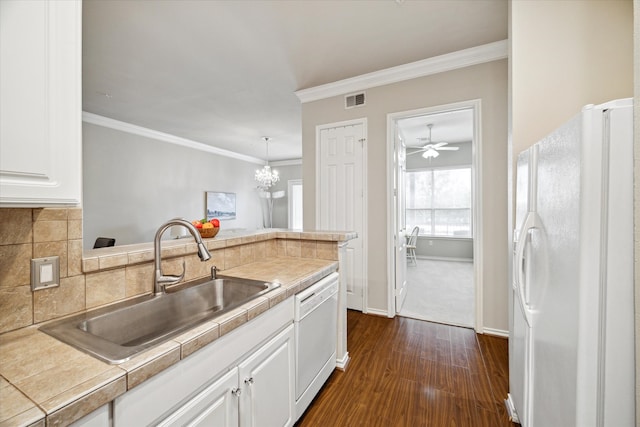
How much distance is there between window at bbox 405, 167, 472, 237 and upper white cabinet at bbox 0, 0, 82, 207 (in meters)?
7.01

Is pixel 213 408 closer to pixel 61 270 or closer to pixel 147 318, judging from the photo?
pixel 147 318

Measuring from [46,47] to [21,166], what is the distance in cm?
37

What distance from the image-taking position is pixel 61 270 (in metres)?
1.04

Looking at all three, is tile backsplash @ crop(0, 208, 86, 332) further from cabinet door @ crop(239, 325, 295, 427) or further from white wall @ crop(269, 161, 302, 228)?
white wall @ crop(269, 161, 302, 228)

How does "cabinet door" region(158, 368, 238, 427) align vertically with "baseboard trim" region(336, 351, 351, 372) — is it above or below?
above

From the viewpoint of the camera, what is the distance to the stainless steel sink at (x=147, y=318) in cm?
84

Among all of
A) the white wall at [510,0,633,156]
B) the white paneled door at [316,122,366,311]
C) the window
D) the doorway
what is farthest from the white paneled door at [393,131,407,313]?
the window

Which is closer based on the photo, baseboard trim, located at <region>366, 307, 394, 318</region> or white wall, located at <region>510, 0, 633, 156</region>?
white wall, located at <region>510, 0, 633, 156</region>

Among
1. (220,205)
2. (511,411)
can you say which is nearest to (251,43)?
(511,411)

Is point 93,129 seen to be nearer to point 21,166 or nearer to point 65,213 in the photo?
point 65,213

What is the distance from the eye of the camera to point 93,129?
4320 millimetres

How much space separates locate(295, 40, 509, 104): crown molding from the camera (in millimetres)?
2670

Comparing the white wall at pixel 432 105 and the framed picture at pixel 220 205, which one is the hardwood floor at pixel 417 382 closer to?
the white wall at pixel 432 105

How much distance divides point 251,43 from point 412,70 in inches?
69.7
